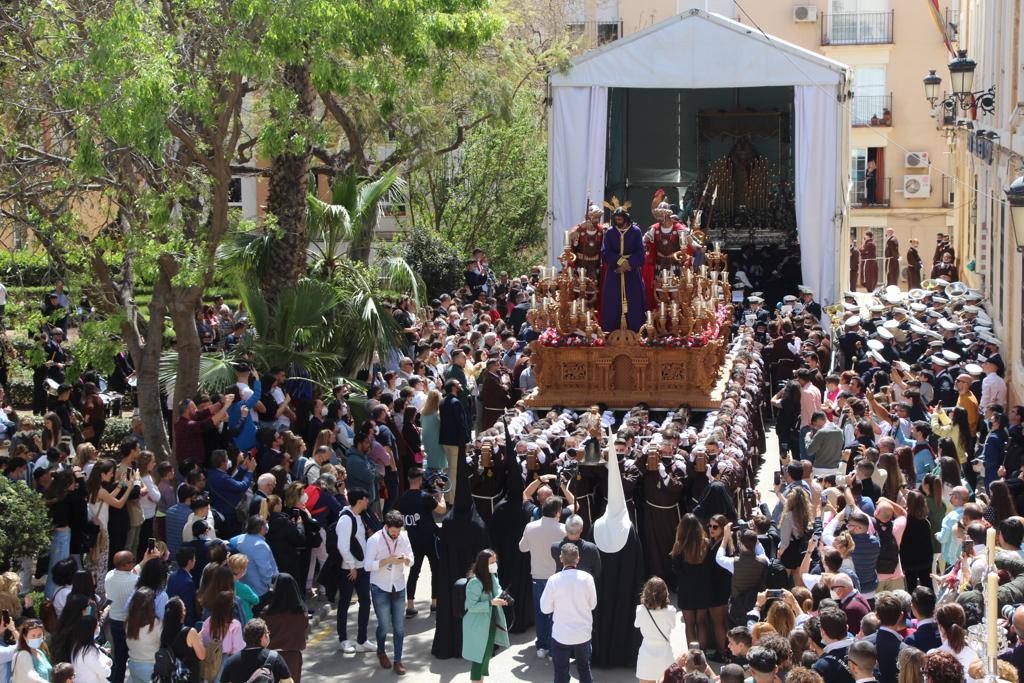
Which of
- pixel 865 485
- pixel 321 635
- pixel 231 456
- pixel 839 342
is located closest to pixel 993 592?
pixel 865 485

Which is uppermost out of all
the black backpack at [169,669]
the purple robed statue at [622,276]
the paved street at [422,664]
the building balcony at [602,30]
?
the building balcony at [602,30]

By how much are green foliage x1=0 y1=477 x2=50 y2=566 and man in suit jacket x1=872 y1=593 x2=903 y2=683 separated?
6797 mm

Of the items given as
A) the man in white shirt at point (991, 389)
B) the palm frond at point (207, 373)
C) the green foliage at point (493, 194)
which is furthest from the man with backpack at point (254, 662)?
the green foliage at point (493, 194)

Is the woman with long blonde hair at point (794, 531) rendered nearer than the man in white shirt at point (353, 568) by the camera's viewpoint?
Yes

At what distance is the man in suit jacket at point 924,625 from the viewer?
8.37m

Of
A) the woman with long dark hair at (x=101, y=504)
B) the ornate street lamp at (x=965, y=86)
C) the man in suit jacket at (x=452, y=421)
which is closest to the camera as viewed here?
the woman with long dark hair at (x=101, y=504)

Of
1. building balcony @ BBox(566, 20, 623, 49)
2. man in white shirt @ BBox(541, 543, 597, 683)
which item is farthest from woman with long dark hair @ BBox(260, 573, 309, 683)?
building balcony @ BBox(566, 20, 623, 49)

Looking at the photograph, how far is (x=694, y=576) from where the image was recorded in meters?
11.0

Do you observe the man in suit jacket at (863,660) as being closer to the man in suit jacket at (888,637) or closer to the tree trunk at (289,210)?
the man in suit jacket at (888,637)

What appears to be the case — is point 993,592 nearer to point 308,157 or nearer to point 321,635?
point 321,635

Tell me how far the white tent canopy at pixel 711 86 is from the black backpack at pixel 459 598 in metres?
13.8

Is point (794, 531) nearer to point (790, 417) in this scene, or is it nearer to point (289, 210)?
point (790, 417)

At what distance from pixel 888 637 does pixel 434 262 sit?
19.8 m

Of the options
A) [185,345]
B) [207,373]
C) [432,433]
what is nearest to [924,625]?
[432,433]
